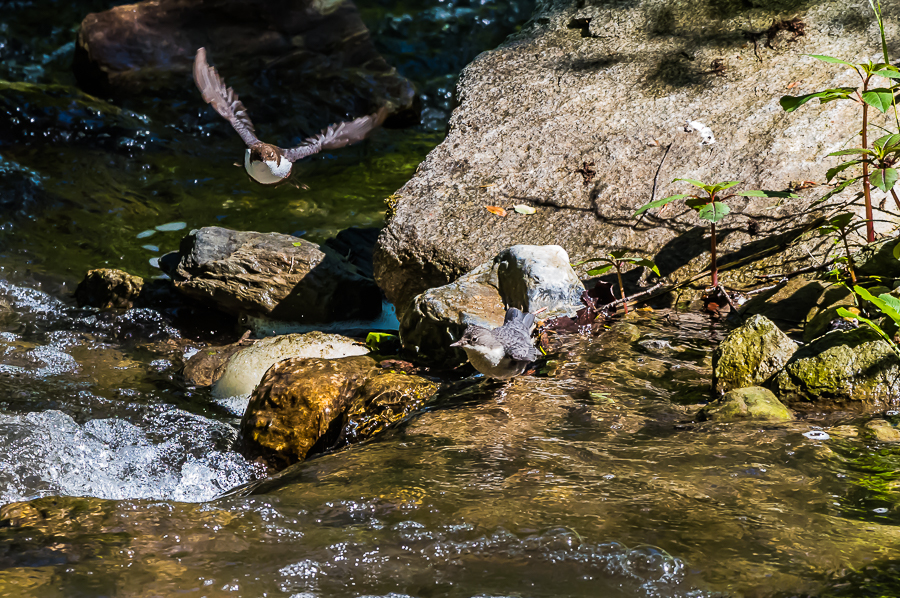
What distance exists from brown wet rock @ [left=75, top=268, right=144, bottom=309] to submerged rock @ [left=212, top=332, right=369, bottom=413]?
1883 mm

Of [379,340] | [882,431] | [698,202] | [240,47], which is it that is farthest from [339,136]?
[240,47]

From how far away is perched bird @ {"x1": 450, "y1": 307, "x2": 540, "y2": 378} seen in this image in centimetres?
333

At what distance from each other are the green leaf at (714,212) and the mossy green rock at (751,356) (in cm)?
77

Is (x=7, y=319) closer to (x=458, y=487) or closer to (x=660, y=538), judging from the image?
(x=458, y=487)

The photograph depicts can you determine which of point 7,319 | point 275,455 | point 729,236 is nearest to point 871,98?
point 729,236

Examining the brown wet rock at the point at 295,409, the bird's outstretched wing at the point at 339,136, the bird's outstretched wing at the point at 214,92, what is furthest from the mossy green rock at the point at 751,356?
the bird's outstretched wing at the point at 214,92

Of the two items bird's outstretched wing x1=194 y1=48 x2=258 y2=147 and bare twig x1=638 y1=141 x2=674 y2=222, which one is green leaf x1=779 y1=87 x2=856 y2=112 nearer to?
bare twig x1=638 y1=141 x2=674 y2=222

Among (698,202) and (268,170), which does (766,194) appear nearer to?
(698,202)

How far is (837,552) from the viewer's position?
1.92m

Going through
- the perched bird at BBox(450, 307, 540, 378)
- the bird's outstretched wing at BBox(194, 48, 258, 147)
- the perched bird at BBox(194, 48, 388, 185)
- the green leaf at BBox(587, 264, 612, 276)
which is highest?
the bird's outstretched wing at BBox(194, 48, 258, 147)

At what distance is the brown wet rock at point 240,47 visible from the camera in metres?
9.47

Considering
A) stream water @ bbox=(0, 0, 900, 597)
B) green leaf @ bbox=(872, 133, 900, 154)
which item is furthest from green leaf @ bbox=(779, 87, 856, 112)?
stream water @ bbox=(0, 0, 900, 597)

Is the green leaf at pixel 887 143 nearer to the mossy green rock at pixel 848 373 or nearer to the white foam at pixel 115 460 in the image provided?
the mossy green rock at pixel 848 373

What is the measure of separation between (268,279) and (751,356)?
384 centimetres
